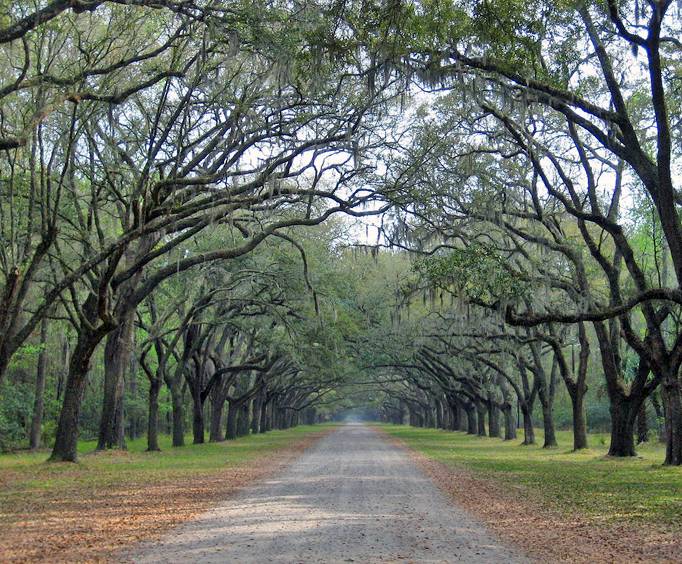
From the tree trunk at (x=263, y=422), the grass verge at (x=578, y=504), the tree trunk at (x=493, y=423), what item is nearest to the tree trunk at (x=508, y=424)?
the tree trunk at (x=493, y=423)

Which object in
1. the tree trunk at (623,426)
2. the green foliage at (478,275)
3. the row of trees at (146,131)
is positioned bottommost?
the tree trunk at (623,426)

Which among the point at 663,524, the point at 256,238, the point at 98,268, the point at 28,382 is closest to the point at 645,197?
the point at 256,238

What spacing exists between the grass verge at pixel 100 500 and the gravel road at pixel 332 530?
534 millimetres

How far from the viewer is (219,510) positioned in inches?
427

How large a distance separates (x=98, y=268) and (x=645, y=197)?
53.1ft

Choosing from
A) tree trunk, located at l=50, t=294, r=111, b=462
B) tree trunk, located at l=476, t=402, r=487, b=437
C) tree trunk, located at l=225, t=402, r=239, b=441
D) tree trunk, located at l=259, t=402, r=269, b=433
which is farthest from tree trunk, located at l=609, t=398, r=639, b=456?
tree trunk, located at l=259, t=402, r=269, b=433

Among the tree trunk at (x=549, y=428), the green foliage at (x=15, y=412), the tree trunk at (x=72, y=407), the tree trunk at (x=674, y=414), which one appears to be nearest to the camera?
the tree trunk at (x=674, y=414)

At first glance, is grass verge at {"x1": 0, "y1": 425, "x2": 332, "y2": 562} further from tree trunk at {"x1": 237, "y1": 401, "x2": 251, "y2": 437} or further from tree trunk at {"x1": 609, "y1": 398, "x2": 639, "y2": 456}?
tree trunk at {"x1": 237, "y1": 401, "x2": 251, "y2": 437}

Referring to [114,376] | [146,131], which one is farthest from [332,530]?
[114,376]

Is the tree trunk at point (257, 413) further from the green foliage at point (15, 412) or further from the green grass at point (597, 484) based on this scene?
the green grass at point (597, 484)

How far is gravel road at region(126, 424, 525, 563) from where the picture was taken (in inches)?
289

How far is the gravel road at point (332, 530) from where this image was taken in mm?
7340

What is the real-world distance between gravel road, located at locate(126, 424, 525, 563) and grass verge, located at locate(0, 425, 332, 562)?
53cm

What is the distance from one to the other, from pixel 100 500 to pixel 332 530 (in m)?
5.00
